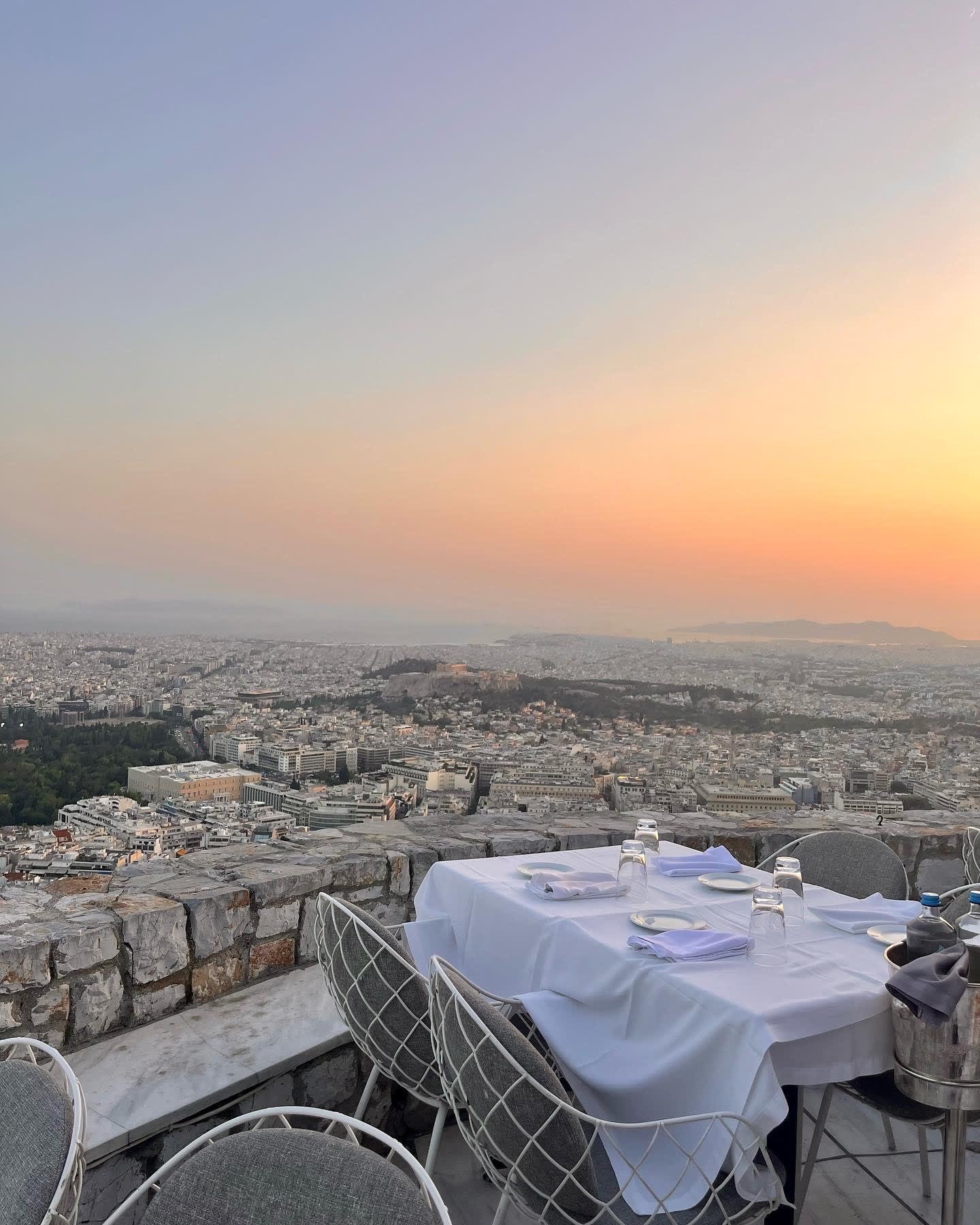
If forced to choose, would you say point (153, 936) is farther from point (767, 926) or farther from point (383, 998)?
point (767, 926)

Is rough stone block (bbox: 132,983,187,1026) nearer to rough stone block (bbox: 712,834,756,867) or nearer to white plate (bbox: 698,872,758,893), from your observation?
white plate (bbox: 698,872,758,893)

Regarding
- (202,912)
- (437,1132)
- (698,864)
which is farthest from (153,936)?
(698,864)

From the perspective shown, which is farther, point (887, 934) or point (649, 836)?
point (649, 836)

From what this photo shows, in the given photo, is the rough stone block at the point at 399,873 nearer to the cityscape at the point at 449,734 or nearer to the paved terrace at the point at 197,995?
the paved terrace at the point at 197,995

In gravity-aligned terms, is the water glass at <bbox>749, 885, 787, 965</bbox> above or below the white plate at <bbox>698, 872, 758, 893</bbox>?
above

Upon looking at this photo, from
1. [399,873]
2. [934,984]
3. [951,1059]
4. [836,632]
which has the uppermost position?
[836,632]

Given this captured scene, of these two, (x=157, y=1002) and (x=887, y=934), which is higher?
(x=887, y=934)

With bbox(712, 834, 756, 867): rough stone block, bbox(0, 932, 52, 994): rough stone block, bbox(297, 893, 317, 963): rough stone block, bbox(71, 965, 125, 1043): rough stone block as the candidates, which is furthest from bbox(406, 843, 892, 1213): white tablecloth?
bbox(712, 834, 756, 867): rough stone block
